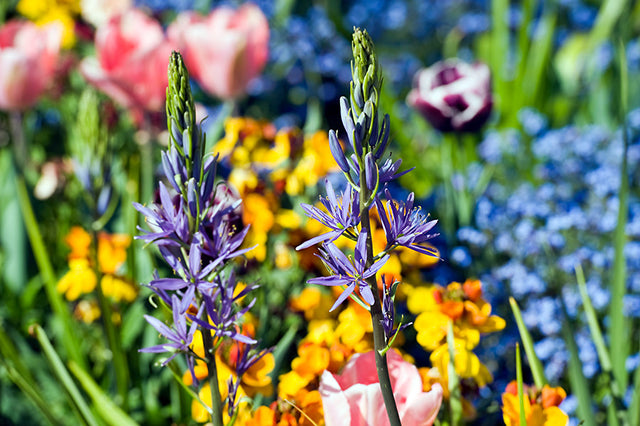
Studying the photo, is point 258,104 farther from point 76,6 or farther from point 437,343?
point 437,343

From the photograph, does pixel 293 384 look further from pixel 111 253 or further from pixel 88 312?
pixel 88 312

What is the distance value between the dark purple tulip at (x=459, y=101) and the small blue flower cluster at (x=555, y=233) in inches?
8.9

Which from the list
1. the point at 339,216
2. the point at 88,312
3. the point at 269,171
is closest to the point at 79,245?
the point at 88,312

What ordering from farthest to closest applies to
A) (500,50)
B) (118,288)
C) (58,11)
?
(58,11) → (500,50) → (118,288)

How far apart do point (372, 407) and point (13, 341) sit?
101 cm

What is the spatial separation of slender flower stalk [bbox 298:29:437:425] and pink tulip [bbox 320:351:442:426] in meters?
0.06

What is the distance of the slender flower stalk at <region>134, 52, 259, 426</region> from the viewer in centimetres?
52

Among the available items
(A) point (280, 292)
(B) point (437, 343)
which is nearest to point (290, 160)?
(A) point (280, 292)

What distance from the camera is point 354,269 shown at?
52cm

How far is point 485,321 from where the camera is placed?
0.82 m

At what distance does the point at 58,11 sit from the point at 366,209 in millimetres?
2578

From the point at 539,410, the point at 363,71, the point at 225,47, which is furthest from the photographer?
the point at 225,47

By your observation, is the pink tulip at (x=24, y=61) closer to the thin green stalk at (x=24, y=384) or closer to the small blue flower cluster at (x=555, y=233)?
the thin green stalk at (x=24, y=384)

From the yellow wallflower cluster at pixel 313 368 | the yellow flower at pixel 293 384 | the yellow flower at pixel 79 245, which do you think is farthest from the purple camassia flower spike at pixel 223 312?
the yellow flower at pixel 79 245
